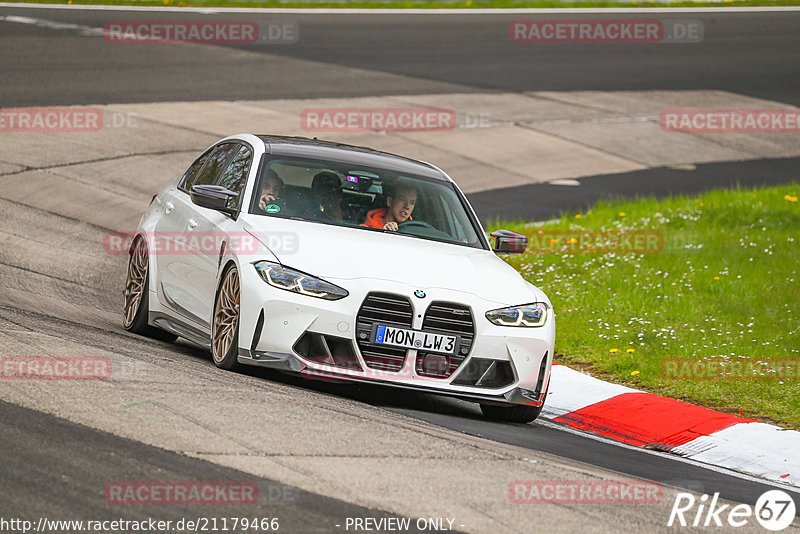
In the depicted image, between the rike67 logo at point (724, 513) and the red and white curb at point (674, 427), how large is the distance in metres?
1.17

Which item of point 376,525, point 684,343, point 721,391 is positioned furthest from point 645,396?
point 376,525

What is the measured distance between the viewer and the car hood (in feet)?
26.3

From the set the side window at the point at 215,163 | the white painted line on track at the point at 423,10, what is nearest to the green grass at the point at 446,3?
the white painted line on track at the point at 423,10

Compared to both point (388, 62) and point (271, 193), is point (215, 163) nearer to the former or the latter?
point (271, 193)

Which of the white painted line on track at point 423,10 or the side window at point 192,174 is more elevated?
the side window at point 192,174

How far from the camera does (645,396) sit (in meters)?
9.72

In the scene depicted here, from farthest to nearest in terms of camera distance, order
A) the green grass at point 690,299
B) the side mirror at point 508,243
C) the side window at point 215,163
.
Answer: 1. the green grass at point 690,299
2. the side window at point 215,163
3. the side mirror at point 508,243

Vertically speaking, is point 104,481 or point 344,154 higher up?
point 344,154

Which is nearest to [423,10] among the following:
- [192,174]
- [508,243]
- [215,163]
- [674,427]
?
[192,174]

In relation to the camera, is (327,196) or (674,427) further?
(327,196)

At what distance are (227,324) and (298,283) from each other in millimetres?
706

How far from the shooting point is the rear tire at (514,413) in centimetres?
856

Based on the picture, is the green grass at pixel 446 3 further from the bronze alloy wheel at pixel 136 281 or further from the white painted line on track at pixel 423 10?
the bronze alloy wheel at pixel 136 281

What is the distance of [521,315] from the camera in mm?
8266
